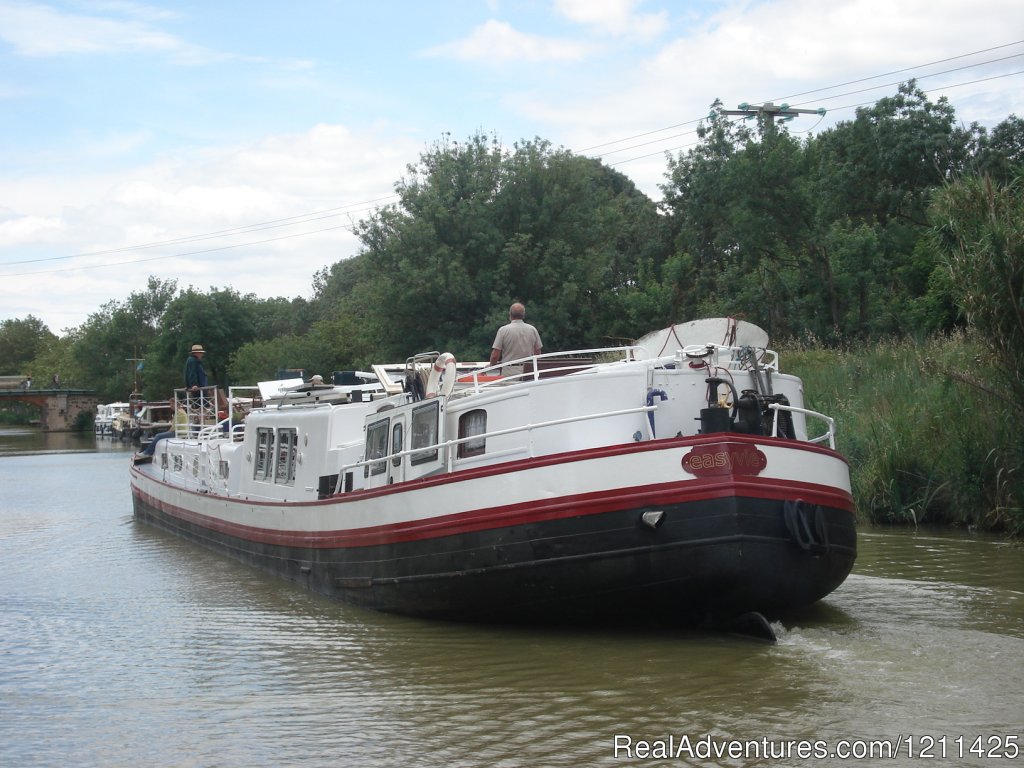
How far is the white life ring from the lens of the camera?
441 inches

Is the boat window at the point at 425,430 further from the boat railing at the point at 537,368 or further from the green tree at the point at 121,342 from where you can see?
the green tree at the point at 121,342

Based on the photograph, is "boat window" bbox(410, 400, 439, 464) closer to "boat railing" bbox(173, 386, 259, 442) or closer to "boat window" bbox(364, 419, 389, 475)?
"boat window" bbox(364, 419, 389, 475)

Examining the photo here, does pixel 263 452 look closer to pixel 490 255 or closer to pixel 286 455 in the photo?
pixel 286 455

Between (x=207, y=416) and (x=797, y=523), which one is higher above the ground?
(x=207, y=416)

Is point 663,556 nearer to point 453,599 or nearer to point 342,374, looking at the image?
point 453,599

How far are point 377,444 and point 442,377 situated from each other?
1554 millimetres

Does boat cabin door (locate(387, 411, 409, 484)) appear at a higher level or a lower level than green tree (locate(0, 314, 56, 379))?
lower

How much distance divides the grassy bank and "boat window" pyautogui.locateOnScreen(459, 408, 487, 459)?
312 inches

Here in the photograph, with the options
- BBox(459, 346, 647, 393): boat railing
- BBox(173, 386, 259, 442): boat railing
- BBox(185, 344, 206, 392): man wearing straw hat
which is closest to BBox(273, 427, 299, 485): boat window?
BBox(173, 386, 259, 442): boat railing

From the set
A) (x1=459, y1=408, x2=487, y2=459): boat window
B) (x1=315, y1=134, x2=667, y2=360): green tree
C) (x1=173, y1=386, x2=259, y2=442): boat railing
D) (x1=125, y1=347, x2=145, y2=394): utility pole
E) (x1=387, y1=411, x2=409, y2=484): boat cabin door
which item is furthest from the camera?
(x1=125, y1=347, x2=145, y2=394): utility pole

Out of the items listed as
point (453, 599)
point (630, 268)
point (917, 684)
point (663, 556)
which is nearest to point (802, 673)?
point (917, 684)

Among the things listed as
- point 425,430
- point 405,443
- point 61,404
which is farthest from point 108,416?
point 425,430

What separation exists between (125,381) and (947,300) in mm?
87374

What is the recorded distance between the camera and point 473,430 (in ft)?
36.5
